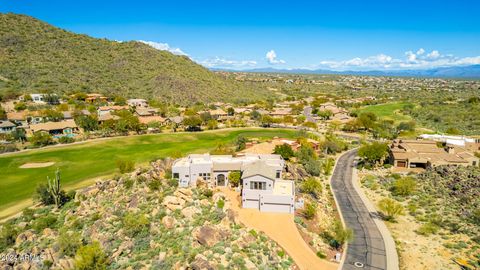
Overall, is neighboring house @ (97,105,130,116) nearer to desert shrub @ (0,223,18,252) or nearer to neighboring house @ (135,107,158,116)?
neighboring house @ (135,107,158,116)

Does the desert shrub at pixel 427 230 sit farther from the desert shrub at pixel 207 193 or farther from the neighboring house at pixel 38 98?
the neighboring house at pixel 38 98

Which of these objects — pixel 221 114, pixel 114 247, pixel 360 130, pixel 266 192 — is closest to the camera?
pixel 114 247

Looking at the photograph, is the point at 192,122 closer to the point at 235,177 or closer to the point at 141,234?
the point at 235,177

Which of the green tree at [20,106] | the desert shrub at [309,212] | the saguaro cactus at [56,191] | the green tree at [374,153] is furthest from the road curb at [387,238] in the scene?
the green tree at [20,106]

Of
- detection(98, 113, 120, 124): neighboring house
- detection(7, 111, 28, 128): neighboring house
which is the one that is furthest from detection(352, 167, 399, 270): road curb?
detection(7, 111, 28, 128): neighboring house

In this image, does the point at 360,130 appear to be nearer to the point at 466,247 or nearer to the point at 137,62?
the point at 466,247

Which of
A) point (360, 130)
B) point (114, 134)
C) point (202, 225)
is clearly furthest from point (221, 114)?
point (202, 225)
